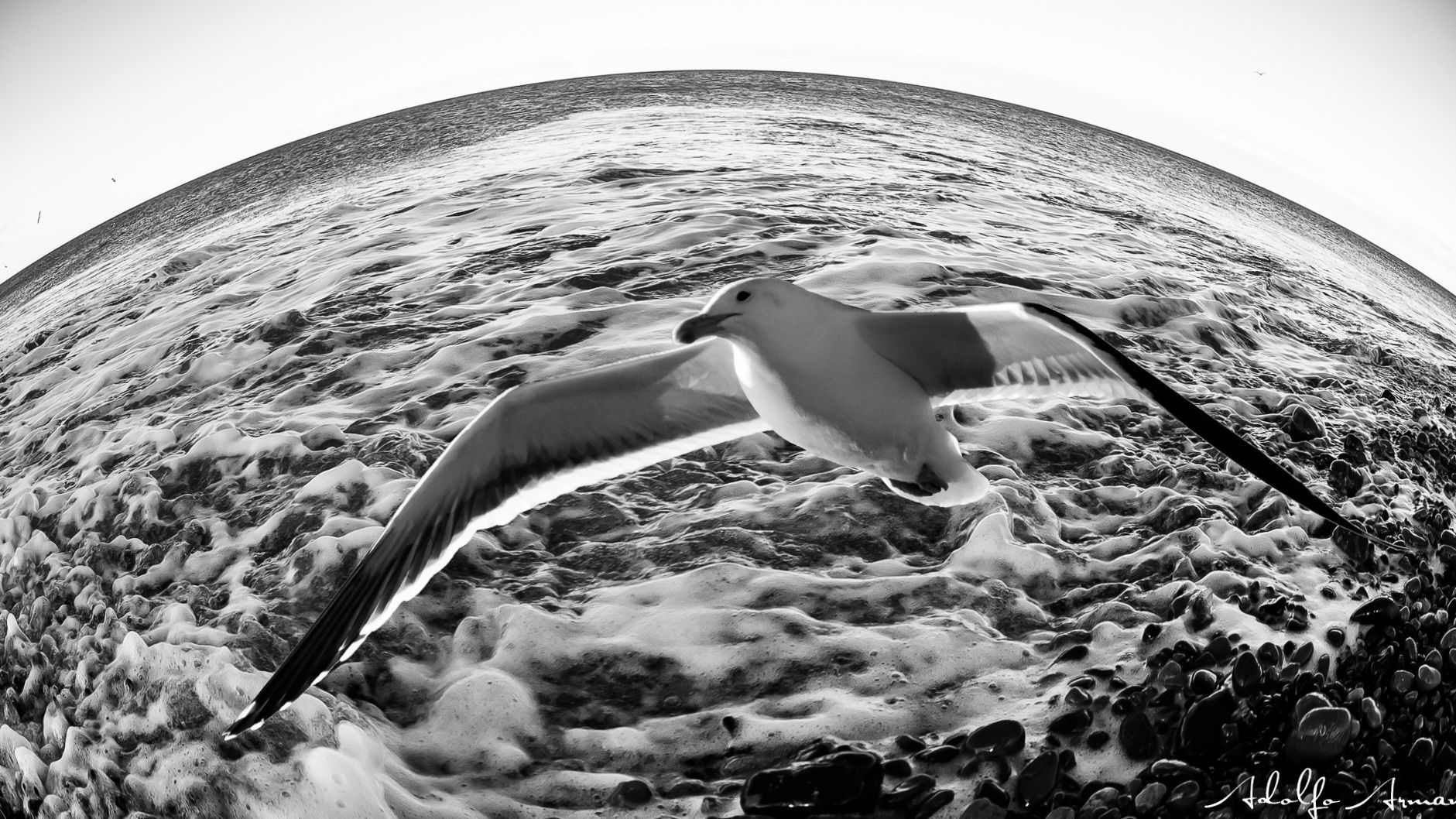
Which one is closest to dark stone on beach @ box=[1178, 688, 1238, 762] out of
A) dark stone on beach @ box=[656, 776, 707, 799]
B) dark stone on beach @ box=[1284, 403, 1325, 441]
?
dark stone on beach @ box=[656, 776, 707, 799]

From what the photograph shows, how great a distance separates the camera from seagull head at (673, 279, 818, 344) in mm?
2922

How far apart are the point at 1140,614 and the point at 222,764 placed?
327 centimetres

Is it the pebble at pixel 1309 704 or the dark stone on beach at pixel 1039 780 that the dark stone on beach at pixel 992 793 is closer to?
the dark stone on beach at pixel 1039 780

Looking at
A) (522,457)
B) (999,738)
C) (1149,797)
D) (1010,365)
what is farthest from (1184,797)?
(522,457)

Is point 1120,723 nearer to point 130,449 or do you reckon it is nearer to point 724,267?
point 724,267

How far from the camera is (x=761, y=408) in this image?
316 cm

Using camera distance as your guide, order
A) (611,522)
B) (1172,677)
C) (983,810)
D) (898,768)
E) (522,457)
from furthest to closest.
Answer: (611,522) < (522,457) < (1172,677) < (898,768) < (983,810)

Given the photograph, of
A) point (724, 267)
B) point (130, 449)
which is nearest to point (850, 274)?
point (724, 267)

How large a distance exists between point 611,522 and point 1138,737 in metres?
2.26

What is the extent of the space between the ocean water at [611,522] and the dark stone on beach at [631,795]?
5 centimetres

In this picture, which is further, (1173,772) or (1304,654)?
(1304,654)

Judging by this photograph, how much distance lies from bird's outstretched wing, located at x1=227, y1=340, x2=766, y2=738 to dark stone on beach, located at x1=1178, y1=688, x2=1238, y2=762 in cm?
184

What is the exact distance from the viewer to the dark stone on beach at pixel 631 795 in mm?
2545

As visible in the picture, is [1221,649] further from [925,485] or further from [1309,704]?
[925,485]
